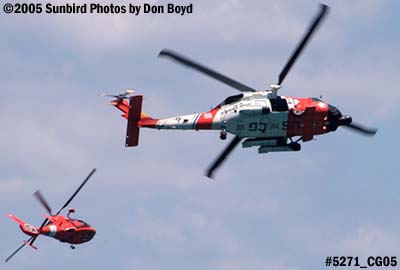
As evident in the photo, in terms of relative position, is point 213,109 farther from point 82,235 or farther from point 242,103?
point 82,235

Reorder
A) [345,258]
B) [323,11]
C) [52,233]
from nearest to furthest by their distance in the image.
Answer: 1. [323,11]
2. [345,258]
3. [52,233]

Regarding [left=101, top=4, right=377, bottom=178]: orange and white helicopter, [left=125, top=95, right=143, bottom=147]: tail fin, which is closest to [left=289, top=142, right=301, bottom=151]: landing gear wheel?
[left=101, top=4, right=377, bottom=178]: orange and white helicopter

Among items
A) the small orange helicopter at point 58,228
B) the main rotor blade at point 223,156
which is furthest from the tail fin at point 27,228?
the main rotor blade at point 223,156

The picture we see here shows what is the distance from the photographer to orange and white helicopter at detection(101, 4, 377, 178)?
79.1m

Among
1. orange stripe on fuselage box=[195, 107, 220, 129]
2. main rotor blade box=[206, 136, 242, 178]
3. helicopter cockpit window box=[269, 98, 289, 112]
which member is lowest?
main rotor blade box=[206, 136, 242, 178]

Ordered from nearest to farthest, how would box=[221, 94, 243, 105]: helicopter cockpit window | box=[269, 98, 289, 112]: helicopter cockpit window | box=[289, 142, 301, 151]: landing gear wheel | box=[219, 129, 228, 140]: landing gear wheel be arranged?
box=[219, 129, 228, 140]: landing gear wheel, box=[269, 98, 289, 112]: helicopter cockpit window, box=[221, 94, 243, 105]: helicopter cockpit window, box=[289, 142, 301, 151]: landing gear wheel

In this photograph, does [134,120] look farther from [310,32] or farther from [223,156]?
[310,32]

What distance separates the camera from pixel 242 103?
79750 millimetres

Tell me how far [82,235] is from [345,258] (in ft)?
103

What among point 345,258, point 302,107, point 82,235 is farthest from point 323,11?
point 82,235

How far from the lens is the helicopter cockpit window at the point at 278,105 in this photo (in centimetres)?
8000

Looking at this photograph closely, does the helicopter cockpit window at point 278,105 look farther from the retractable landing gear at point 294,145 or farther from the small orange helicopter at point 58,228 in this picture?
the small orange helicopter at point 58,228

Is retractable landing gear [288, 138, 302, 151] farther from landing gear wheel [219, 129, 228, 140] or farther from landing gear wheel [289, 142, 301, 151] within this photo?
landing gear wheel [219, 129, 228, 140]

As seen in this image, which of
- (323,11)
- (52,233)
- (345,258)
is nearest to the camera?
(323,11)
